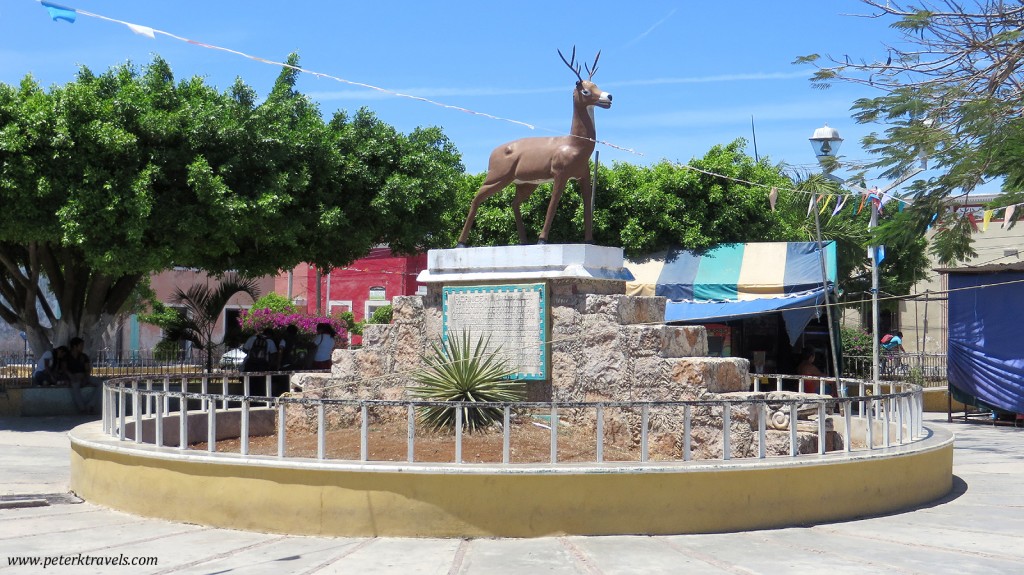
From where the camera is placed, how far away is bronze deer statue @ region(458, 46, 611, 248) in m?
10.8

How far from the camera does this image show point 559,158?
10.9m

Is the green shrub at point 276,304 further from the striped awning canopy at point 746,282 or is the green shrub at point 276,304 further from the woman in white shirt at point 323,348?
the striped awning canopy at point 746,282

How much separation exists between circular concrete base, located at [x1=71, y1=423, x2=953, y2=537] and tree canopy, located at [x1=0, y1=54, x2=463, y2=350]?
7.59 m

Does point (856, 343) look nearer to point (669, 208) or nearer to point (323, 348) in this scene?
point (669, 208)

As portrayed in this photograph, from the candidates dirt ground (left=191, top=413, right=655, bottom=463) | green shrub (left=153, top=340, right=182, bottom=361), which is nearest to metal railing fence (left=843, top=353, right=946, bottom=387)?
dirt ground (left=191, top=413, right=655, bottom=463)

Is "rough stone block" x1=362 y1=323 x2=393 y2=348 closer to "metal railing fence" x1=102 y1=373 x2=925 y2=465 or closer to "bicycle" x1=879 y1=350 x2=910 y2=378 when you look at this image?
"metal railing fence" x1=102 y1=373 x2=925 y2=465

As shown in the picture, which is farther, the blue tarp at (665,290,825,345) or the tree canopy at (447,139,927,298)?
the tree canopy at (447,139,927,298)

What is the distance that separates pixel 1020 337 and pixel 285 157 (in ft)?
42.3

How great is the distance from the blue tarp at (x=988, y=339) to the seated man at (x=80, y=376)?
15.4 meters

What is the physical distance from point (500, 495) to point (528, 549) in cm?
50

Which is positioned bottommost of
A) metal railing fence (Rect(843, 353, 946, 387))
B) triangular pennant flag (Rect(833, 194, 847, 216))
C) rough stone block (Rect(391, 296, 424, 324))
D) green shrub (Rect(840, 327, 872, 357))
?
metal railing fence (Rect(843, 353, 946, 387))

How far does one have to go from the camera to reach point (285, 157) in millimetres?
16844

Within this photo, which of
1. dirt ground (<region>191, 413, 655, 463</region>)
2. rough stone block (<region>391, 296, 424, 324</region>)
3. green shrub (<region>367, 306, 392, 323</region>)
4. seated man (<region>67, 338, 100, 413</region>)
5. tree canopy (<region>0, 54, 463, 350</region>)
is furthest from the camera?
green shrub (<region>367, 306, 392, 323</region>)

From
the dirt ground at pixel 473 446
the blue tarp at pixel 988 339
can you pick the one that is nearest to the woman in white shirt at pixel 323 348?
the dirt ground at pixel 473 446
